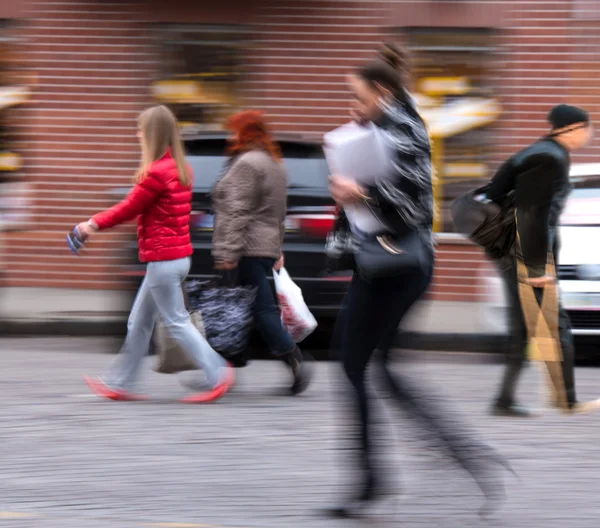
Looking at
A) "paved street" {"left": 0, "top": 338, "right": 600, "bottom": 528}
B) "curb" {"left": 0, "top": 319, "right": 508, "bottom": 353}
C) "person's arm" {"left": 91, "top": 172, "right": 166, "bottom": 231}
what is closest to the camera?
"paved street" {"left": 0, "top": 338, "right": 600, "bottom": 528}

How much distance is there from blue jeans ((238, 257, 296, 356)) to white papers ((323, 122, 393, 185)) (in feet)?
10.0

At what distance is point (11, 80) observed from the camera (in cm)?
1407

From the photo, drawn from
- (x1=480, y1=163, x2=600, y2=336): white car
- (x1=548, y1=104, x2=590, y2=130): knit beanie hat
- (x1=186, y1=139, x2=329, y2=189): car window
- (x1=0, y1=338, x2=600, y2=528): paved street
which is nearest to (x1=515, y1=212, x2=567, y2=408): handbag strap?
(x1=0, y1=338, x2=600, y2=528): paved street

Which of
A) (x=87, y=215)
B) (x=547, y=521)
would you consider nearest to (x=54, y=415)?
(x=547, y=521)

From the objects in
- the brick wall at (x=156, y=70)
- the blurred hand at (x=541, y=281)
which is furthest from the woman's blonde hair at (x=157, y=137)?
the brick wall at (x=156, y=70)

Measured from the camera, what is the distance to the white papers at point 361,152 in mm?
4516

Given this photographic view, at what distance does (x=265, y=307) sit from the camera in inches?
302

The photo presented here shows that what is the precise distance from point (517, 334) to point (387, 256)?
2.58 metres

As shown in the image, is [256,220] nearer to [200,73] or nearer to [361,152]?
[361,152]

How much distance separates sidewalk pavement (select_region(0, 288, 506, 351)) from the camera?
31.9 feet

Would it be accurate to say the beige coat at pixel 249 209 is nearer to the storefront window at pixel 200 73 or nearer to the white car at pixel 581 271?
the white car at pixel 581 271

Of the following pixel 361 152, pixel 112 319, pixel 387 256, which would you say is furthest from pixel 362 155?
pixel 112 319

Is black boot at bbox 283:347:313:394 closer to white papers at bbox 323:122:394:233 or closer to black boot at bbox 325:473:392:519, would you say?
black boot at bbox 325:473:392:519

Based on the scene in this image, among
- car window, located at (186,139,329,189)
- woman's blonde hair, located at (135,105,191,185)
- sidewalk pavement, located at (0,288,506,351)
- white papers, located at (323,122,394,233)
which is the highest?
white papers, located at (323,122,394,233)
